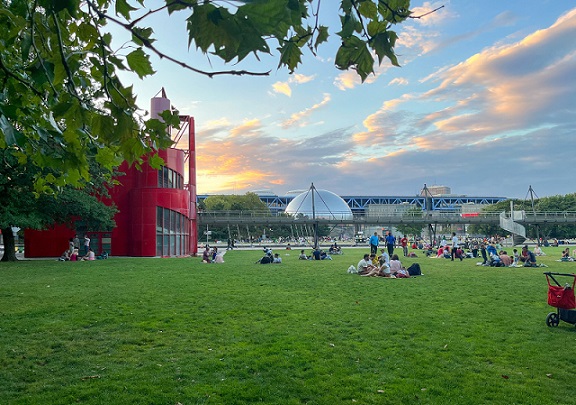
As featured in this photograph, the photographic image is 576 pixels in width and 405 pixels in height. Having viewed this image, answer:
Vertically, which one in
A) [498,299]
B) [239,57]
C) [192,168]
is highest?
[192,168]

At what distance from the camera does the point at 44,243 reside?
1452 inches

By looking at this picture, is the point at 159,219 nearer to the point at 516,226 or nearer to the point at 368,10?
the point at 368,10

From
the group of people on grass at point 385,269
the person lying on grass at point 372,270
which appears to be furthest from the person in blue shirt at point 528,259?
the person lying on grass at point 372,270

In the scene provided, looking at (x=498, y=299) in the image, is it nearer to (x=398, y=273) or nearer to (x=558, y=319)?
(x=558, y=319)

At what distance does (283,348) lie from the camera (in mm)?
7301

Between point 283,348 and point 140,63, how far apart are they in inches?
223

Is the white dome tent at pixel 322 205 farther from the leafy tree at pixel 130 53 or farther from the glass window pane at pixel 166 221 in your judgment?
the leafy tree at pixel 130 53

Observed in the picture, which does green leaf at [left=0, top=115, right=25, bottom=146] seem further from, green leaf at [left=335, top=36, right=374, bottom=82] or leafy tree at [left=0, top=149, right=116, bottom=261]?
leafy tree at [left=0, top=149, right=116, bottom=261]

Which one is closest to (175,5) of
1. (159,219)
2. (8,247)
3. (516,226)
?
(8,247)

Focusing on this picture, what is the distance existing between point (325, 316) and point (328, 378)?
4.14 metres

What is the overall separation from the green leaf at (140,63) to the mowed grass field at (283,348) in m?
3.96

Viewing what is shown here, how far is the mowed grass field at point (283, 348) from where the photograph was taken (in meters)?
5.48

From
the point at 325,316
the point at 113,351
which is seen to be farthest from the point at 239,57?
the point at 325,316

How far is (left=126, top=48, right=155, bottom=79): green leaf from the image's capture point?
107 inches
